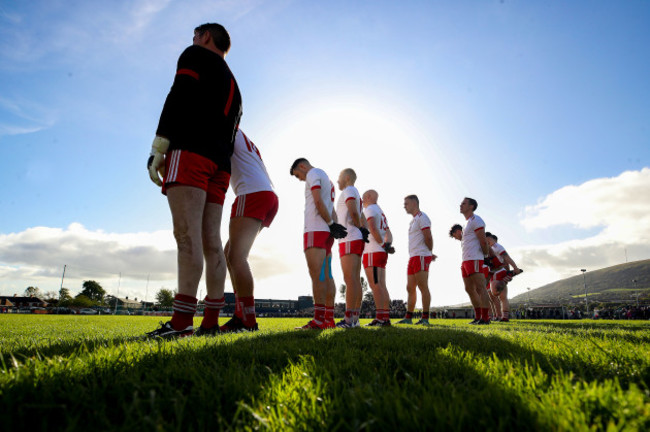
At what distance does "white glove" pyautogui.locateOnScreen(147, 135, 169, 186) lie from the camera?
10.7 ft

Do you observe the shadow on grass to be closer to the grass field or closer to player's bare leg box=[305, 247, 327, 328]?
the grass field

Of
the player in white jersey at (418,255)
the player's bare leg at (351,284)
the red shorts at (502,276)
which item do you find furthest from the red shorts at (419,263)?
the red shorts at (502,276)

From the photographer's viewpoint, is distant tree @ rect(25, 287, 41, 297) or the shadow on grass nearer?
the shadow on grass

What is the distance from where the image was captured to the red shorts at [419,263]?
8672mm

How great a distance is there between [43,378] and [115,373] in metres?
0.25

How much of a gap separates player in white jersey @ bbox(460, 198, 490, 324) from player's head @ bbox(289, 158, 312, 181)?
5294mm

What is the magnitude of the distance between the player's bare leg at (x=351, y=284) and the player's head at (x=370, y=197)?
2.16 meters

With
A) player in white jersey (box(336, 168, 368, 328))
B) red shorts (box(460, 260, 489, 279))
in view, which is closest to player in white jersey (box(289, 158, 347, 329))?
player in white jersey (box(336, 168, 368, 328))

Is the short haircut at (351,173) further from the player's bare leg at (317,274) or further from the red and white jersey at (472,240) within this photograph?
the red and white jersey at (472,240)

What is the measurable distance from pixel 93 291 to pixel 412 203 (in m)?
142

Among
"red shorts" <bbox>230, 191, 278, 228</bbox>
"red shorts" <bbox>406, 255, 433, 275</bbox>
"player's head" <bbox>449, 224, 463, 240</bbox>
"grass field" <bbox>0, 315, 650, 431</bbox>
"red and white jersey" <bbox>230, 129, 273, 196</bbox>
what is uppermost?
"player's head" <bbox>449, 224, 463, 240</bbox>

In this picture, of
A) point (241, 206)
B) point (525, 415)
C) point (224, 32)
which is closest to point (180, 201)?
point (241, 206)

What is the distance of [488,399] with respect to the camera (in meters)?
1.13

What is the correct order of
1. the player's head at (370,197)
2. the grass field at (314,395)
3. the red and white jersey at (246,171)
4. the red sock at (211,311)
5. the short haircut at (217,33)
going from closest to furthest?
the grass field at (314,395), the red sock at (211,311), the short haircut at (217,33), the red and white jersey at (246,171), the player's head at (370,197)
